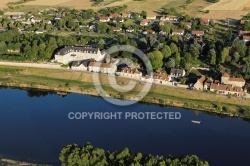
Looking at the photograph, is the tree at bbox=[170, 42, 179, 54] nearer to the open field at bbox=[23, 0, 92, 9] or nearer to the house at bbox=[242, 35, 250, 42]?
the house at bbox=[242, 35, 250, 42]

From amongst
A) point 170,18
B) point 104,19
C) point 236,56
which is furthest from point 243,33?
point 104,19

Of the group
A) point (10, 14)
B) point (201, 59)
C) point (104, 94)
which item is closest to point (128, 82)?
point (104, 94)

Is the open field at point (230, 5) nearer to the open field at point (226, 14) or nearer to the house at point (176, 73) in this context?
the open field at point (226, 14)

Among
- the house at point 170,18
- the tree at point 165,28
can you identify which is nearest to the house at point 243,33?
the tree at point 165,28

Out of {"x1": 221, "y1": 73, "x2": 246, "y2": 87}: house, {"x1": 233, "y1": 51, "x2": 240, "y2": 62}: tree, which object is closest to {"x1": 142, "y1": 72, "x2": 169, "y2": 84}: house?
{"x1": 221, "y1": 73, "x2": 246, "y2": 87}: house

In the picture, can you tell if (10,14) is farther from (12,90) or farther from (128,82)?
(128,82)

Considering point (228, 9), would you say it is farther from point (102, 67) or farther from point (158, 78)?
point (102, 67)
